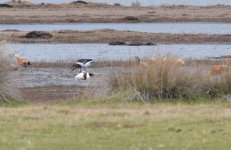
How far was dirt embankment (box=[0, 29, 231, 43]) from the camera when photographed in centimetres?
4109

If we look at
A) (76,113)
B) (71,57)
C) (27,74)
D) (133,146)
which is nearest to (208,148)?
(133,146)

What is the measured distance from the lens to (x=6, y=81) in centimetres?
1764

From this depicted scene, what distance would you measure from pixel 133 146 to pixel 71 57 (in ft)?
74.9

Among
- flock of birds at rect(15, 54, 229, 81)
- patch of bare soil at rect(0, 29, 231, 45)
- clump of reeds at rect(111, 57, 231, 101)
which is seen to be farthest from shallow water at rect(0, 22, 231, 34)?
clump of reeds at rect(111, 57, 231, 101)

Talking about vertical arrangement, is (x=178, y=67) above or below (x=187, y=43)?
above

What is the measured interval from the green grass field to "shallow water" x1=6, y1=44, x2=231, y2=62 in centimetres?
1669

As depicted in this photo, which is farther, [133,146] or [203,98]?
[203,98]

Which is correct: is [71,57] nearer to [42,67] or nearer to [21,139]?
[42,67]

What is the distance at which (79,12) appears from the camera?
6762cm

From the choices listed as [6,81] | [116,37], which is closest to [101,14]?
[116,37]

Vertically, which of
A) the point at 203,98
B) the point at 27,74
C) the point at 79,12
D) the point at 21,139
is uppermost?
the point at 21,139

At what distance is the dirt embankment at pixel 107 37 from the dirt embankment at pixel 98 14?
14389mm

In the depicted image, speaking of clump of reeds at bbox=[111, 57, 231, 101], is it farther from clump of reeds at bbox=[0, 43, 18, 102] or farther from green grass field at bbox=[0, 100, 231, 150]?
clump of reeds at bbox=[0, 43, 18, 102]

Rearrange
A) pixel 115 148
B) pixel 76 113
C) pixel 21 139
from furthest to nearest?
pixel 76 113, pixel 21 139, pixel 115 148
